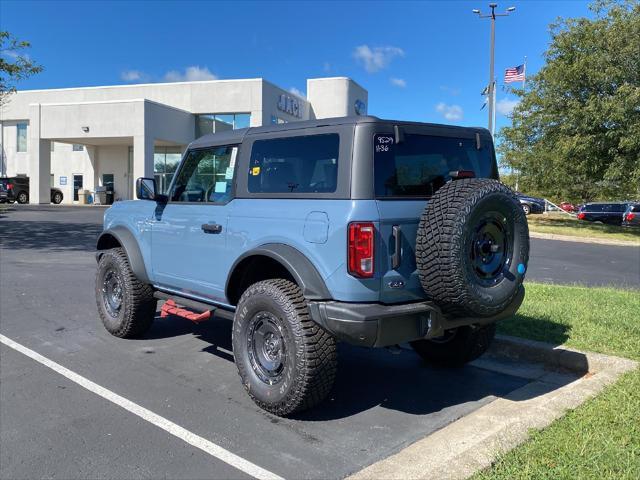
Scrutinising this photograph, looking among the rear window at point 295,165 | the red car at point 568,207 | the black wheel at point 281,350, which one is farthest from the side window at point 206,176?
the red car at point 568,207

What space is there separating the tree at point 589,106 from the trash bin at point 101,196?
27769 mm

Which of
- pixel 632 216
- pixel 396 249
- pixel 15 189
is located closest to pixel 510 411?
pixel 396 249

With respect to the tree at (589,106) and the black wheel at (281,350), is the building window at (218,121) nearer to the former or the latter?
the tree at (589,106)

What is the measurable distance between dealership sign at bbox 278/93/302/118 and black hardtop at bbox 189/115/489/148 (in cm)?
3410

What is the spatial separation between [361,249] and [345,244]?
11 cm

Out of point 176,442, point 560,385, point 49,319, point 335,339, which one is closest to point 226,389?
point 176,442

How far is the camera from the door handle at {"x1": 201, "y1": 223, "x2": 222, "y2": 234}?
180 inches

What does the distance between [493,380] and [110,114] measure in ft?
107

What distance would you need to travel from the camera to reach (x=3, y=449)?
3.46m

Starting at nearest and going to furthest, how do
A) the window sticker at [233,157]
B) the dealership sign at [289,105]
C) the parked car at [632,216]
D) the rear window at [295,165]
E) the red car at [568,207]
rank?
the rear window at [295,165]
the window sticker at [233,157]
the parked car at [632,216]
the dealership sign at [289,105]
the red car at [568,207]

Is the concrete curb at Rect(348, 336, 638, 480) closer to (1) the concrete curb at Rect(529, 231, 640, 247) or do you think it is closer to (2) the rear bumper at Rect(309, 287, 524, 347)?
(2) the rear bumper at Rect(309, 287, 524, 347)

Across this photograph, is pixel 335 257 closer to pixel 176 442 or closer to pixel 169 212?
pixel 176 442

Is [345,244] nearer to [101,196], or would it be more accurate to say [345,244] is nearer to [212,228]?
[212,228]

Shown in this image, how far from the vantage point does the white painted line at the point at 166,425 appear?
10.7 ft
